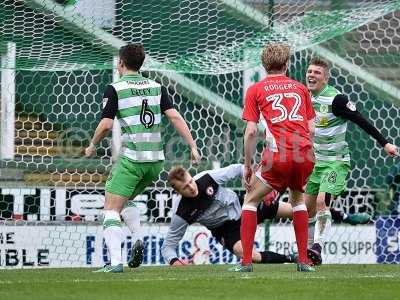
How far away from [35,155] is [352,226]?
Result: 3.49 m

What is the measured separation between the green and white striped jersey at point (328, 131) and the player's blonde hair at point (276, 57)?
5.88ft

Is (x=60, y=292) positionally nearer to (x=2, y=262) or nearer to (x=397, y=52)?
(x=2, y=262)

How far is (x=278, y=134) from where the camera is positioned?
339 inches

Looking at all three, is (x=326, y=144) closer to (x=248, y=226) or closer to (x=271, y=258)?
(x=271, y=258)

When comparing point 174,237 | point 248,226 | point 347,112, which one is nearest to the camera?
point 248,226

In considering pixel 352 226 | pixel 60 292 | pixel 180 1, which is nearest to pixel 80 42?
pixel 180 1

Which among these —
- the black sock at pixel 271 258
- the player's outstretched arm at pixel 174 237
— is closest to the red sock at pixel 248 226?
the player's outstretched arm at pixel 174 237

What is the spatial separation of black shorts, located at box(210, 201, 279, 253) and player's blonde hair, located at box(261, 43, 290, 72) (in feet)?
8.79

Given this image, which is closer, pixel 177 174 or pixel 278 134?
pixel 278 134

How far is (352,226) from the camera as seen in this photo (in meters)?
12.5

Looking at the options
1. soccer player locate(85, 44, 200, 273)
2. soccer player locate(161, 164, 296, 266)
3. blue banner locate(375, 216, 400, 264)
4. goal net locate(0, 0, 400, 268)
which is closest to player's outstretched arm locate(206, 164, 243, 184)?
soccer player locate(161, 164, 296, 266)

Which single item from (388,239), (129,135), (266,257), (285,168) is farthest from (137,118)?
(388,239)

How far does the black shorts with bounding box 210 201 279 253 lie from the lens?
10.9 m

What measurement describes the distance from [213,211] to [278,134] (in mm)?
2421
